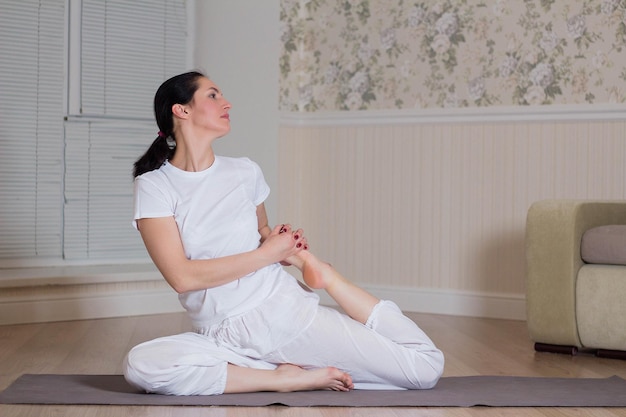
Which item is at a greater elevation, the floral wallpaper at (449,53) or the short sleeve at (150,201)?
the floral wallpaper at (449,53)

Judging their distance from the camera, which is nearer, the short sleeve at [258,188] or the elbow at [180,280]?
the elbow at [180,280]

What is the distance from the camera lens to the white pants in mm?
2506

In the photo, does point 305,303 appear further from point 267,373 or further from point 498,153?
point 498,153

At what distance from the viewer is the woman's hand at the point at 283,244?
2.55m

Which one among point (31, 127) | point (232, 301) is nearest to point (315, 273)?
point (232, 301)

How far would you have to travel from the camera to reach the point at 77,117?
14.7ft

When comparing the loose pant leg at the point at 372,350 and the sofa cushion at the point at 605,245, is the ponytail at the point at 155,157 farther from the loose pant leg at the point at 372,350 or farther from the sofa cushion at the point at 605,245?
the sofa cushion at the point at 605,245

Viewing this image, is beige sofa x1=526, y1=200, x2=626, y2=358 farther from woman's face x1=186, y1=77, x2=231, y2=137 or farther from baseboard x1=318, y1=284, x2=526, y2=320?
woman's face x1=186, y1=77, x2=231, y2=137

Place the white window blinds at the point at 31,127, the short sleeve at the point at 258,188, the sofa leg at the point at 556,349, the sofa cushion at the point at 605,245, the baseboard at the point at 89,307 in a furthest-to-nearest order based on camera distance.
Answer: the white window blinds at the point at 31,127, the baseboard at the point at 89,307, the sofa leg at the point at 556,349, the sofa cushion at the point at 605,245, the short sleeve at the point at 258,188

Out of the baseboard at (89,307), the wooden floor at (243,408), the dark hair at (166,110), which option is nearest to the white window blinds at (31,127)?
the baseboard at (89,307)

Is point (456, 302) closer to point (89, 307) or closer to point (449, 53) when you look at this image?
point (449, 53)

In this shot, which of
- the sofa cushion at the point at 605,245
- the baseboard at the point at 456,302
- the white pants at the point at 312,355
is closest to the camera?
the white pants at the point at 312,355

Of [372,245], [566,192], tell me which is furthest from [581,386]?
[372,245]

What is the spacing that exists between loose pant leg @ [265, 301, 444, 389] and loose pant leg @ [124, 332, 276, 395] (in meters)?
0.18
